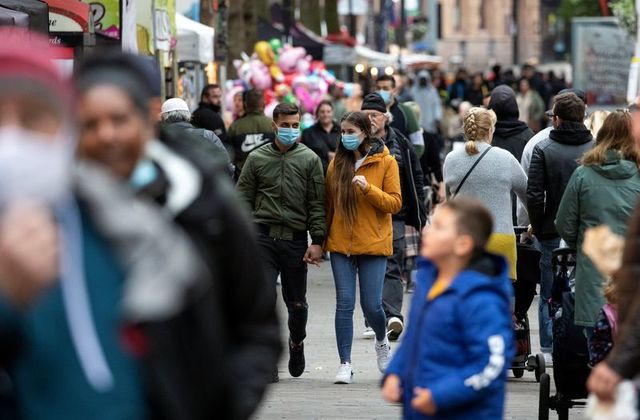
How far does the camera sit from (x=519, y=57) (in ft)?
471

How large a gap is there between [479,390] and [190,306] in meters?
2.25

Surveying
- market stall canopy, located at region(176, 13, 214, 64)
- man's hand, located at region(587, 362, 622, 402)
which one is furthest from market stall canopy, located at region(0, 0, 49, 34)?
market stall canopy, located at region(176, 13, 214, 64)

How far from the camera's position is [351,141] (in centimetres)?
1080

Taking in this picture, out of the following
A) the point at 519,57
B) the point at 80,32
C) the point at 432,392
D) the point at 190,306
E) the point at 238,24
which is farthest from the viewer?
the point at 519,57

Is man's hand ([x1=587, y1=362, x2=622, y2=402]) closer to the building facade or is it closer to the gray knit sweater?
the gray knit sweater

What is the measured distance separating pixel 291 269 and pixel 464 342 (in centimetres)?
528

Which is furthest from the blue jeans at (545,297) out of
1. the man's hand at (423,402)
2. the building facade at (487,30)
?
the building facade at (487,30)

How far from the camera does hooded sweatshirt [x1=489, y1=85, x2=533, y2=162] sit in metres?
13.6

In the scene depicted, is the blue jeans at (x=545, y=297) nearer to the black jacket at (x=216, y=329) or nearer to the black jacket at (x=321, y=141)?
the black jacket at (x=321, y=141)

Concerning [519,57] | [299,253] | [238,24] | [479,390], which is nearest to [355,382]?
[299,253]

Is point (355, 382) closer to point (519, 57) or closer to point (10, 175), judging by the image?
point (10, 175)

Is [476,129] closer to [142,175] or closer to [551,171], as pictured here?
[551,171]

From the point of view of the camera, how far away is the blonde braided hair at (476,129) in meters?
10.9

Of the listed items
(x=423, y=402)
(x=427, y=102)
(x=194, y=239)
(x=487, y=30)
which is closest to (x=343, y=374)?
(x=423, y=402)
